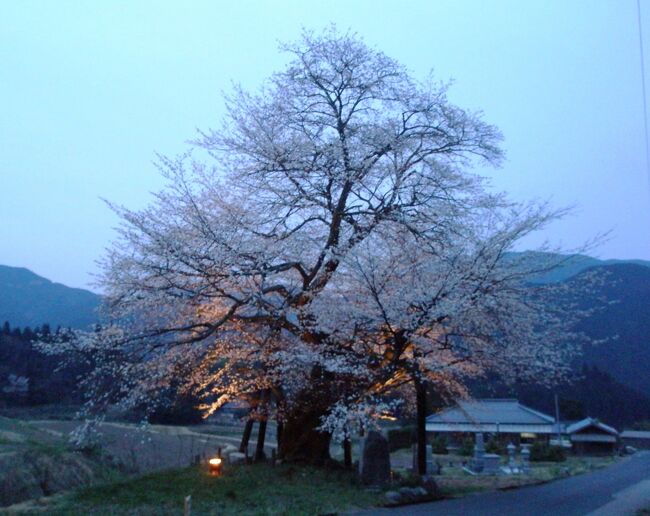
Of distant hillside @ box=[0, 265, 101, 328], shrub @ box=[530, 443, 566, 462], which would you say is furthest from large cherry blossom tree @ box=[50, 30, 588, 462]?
distant hillside @ box=[0, 265, 101, 328]

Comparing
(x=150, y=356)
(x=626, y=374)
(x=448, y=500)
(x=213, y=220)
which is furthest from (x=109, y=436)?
A: (x=626, y=374)

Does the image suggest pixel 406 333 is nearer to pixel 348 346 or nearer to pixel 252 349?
pixel 348 346

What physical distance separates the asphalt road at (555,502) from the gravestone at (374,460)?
58.2 inches

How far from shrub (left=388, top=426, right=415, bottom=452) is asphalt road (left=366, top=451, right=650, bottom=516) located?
635 inches

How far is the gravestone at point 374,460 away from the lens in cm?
1312

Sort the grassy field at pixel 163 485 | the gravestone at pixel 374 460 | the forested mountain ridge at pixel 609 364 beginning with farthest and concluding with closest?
1. the forested mountain ridge at pixel 609 364
2. the gravestone at pixel 374 460
3. the grassy field at pixel 163 485

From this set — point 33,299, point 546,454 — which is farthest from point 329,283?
point 33,299

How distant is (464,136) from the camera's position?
15.6 metres

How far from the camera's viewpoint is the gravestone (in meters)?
13.1

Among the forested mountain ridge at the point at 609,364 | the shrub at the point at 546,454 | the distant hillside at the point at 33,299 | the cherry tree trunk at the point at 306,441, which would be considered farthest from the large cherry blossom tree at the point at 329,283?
the distant hillside at the point at 33,299

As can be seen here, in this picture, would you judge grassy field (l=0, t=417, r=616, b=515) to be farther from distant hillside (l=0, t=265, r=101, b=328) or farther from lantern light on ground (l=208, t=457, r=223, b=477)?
distant hillside (l=0, t=265, r=101, b=328)

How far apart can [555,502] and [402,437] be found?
21.8 metres

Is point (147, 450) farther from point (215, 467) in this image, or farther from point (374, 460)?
point (374, 460)

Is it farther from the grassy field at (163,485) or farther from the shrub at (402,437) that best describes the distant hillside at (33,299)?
the grassy field at (163,485)
